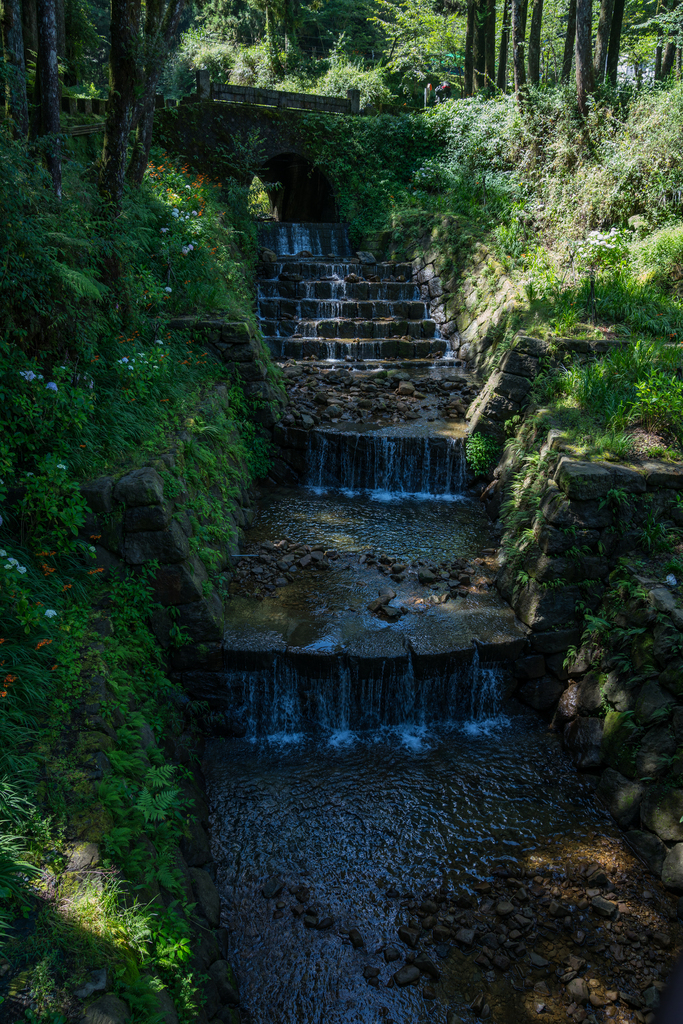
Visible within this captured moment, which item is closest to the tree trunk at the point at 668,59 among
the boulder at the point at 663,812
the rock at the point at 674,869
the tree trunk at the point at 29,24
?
the tree trunk at the point at 29,24

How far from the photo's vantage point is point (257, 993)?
3791mm

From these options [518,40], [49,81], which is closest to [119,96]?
[49,81]

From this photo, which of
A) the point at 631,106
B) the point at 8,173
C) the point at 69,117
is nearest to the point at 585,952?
the point at 8,173

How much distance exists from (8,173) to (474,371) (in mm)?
7694

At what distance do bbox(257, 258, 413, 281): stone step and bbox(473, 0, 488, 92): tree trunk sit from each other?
7.73 m

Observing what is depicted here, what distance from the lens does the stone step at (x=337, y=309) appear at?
12.2 meters

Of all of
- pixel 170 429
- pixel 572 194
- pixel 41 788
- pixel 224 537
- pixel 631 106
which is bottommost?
pixel 41 788

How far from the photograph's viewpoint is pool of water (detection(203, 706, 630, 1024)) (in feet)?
12.5

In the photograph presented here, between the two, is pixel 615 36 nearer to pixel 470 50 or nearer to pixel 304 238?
pixel 470 50

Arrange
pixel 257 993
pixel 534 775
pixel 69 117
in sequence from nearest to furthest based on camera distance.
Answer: pixel 257 993 < pixel 534 775 < pixel 69 117

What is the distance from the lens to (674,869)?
175 inches

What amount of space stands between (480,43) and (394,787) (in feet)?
72.8

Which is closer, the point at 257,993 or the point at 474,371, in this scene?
the point at 257,993

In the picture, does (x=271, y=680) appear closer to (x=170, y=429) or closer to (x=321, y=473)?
(x=170, y=429)
